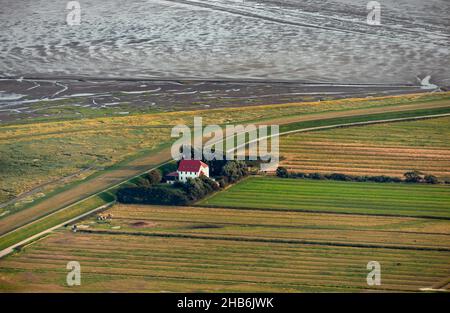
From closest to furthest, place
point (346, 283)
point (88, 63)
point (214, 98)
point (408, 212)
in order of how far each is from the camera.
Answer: point (346, 283) → point (408, 212) → point (214, 98) → point (88, 63)

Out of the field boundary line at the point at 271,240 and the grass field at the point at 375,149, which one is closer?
the field boundary line at the point at 271,240

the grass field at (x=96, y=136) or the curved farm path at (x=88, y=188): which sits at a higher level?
the curved farm path at (x=88, y=188)

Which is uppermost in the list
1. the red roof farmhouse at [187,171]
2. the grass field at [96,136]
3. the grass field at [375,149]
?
the red roof farmhouse at [187,171]

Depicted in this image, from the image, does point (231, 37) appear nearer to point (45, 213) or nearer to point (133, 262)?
point (45, 213)

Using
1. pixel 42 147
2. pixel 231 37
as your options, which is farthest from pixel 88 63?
pixel 42 147

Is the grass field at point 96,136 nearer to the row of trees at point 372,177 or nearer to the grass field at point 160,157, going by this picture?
the grass field at point 160,157

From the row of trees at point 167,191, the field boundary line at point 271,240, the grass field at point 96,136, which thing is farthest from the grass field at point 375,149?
the field boundary line at point 271,240

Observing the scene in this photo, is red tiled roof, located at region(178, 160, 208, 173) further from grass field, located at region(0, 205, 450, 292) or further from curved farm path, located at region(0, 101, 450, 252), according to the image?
grass field, located at region(0, 205, 450, 292)
